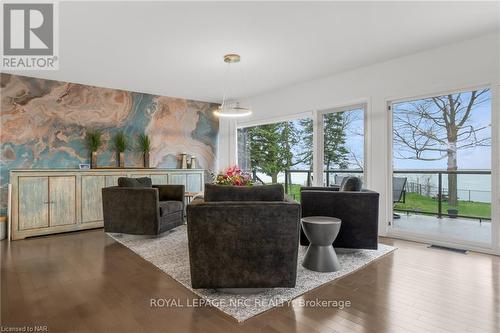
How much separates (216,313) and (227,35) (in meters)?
2.91

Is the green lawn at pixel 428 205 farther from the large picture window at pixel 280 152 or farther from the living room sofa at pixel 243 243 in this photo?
the living room sofa at pixel 243 243

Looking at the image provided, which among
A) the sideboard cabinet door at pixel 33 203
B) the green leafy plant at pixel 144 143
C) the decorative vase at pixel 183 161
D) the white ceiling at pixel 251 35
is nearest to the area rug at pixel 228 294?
the sideboard cabinet door at pixel 33 203

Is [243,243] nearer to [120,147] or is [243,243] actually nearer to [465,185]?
[465,185]

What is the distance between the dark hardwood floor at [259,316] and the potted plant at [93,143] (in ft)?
7.03

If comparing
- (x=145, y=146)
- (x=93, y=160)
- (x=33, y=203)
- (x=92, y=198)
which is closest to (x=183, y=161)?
(x=145, y=146)

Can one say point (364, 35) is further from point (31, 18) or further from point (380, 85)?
point (31, 18)

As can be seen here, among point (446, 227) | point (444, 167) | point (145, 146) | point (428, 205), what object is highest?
point (145, 146)

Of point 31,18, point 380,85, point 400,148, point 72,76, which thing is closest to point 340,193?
point 400,148

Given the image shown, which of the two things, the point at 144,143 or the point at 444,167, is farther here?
the point at 144,143

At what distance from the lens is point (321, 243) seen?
287 centimetres

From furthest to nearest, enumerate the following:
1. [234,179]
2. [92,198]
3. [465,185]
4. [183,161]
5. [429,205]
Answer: [183,161] → [92,198] → [429,205] → [465,185] → [234,179]

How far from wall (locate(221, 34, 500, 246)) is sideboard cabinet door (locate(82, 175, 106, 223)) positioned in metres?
3.70

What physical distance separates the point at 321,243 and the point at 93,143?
4.48 m

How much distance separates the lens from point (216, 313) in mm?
2051
